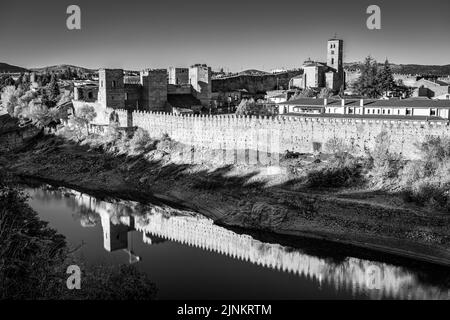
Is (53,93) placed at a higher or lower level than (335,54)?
lower

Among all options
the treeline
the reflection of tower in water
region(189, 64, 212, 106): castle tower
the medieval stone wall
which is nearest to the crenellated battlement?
the reflection of tower in water

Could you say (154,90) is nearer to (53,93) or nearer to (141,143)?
(141,143)

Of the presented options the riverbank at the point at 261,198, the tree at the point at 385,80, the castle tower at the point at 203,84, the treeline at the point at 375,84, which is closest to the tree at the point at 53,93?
the riverbank at the point at 261,198

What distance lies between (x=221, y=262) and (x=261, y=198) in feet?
22.0

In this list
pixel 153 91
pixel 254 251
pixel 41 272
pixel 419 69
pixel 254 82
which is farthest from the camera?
pixel 419 69

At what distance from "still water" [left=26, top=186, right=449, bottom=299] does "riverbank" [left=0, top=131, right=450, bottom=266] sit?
48.2 inches

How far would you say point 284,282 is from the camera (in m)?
19.6

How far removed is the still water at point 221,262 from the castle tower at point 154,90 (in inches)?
767

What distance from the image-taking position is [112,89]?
46.1 metres

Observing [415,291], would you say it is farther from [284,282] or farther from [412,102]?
[412,102]

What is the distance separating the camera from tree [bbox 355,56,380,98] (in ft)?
162

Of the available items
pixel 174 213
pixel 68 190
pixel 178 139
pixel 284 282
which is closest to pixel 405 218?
pixel 284 282

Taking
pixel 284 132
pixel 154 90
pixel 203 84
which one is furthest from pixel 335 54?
pixel 284 132

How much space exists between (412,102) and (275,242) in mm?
15506
